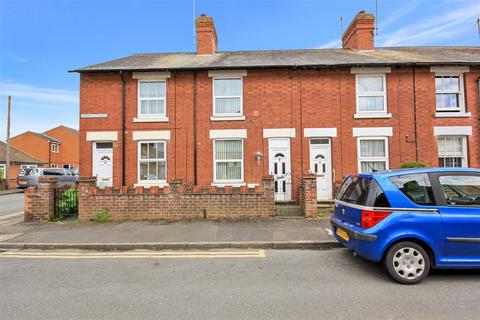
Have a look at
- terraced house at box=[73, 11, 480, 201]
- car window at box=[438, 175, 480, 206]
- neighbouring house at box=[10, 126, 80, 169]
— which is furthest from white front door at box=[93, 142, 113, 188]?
neighbouring house at box=[10, 126, 80, 169]

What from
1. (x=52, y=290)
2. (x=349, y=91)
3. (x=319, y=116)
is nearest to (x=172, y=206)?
(x=52, y=290)

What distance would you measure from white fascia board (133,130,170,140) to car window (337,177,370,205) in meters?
7.85

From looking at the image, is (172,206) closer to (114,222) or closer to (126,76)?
(114,222)

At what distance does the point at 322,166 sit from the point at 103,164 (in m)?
8.78

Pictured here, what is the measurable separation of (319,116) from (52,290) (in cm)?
996

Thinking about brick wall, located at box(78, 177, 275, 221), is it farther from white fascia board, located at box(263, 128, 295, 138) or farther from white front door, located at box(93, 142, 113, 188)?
white fascia board, located at box(263, 128, 295, 138)

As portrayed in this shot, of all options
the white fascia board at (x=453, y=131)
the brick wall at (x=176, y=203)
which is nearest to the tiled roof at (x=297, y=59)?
the white fascia board at (x=453, y=131)

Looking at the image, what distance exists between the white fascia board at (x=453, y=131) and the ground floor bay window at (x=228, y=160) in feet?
25.2

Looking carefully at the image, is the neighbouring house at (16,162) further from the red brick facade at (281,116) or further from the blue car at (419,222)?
the blue car at (419,222)

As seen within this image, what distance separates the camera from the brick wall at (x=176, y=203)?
8.60 metres

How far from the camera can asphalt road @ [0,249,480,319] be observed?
336 centimetres

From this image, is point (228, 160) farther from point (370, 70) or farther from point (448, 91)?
point (448, 91)

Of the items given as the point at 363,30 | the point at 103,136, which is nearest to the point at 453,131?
the point at 363,30

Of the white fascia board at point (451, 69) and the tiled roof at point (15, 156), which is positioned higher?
the white fascia board at point (451, 69)
